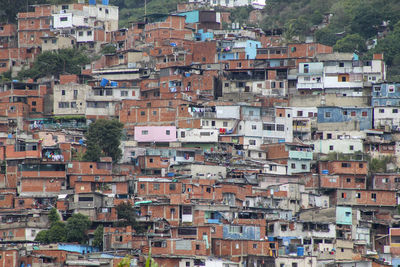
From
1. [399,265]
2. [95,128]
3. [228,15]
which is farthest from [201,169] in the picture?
[228,15]

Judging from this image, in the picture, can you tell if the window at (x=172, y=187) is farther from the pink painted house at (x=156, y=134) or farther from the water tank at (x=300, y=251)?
the water tank at (x=300, y=251)

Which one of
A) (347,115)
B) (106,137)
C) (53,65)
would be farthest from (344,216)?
(53,65)

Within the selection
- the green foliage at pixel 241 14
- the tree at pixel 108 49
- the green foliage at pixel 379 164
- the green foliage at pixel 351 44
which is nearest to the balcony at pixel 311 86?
the green foliage at pixel 379 164

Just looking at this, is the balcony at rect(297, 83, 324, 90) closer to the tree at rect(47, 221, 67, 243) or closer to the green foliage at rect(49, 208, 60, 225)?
the green foliage at rect(49, 208, 60, 225)

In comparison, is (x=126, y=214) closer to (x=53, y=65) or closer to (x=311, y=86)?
(x=311, y=86)

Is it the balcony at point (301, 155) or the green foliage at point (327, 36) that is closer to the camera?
the balcony at point (301, 155)

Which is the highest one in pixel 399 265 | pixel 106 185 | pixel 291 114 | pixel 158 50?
pixel 158 50

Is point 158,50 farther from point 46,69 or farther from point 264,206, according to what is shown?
Result: point 264,206

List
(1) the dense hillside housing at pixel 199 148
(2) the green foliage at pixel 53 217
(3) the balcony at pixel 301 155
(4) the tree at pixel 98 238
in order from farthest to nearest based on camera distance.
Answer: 1. (3) the balcony at pixel 301 155
2. (2) the green foliage at pixel 53 217
3. (1) the dense hillside housing at pixel 199 148
4. (4) the tree at pixel 98 238
